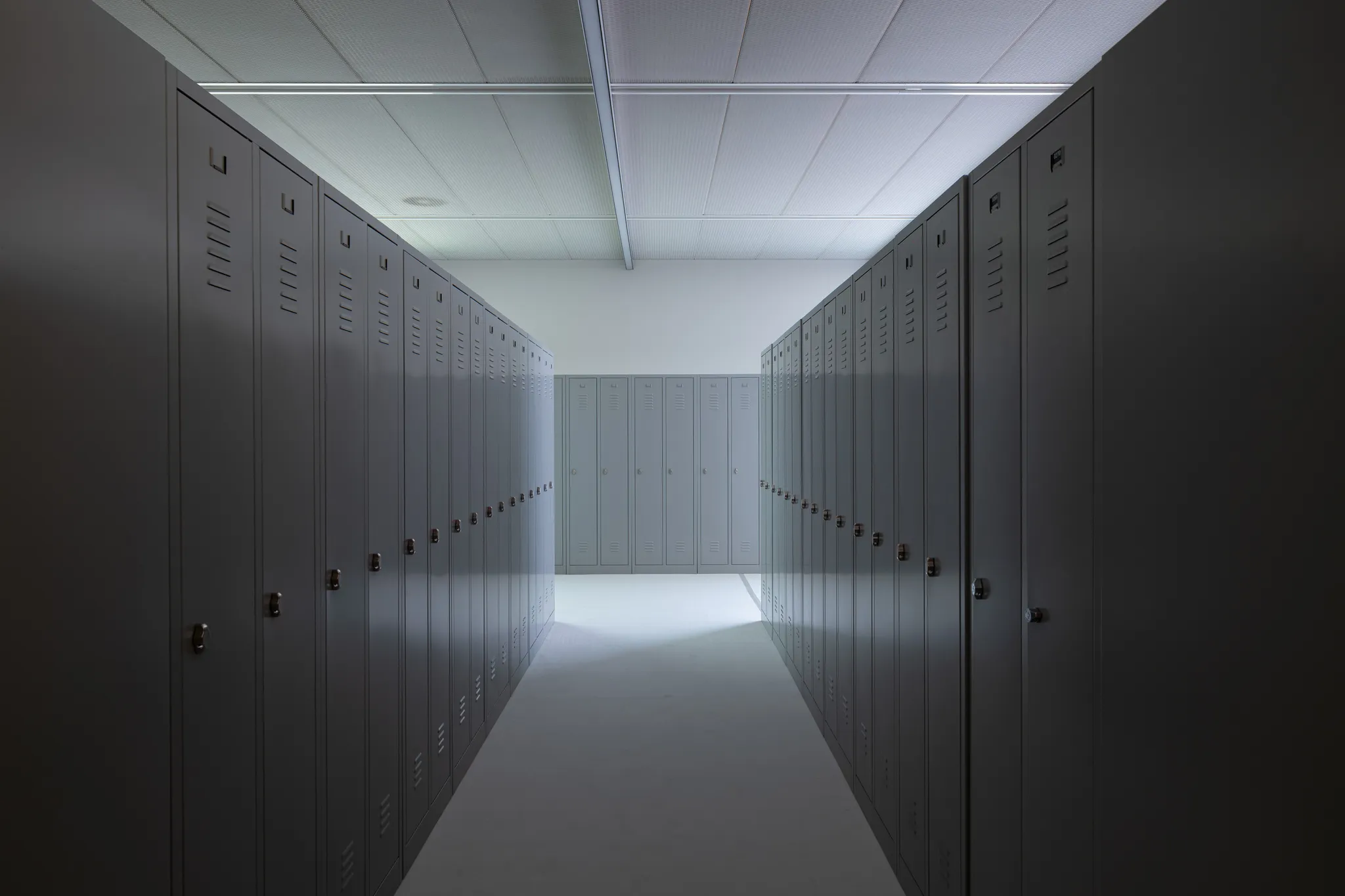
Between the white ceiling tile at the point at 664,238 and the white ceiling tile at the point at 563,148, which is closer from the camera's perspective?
the white ceiling tile at the point at 563,148

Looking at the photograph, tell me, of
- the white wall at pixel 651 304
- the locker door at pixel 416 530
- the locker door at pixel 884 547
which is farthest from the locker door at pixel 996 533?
the white wall at pixel 651 304

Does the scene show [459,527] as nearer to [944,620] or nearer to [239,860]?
[239,860]

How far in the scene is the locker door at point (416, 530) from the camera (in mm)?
2559

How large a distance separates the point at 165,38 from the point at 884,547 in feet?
13.9

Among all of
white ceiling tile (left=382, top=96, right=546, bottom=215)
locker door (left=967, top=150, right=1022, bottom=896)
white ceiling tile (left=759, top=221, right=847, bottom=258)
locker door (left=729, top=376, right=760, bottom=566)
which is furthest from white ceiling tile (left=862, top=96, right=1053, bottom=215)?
white ceiling tile (left=382, top=96, right=546, bottom=215)

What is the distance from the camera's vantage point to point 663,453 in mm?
7957

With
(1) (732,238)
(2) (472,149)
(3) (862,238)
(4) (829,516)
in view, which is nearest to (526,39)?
(2) (472,149)

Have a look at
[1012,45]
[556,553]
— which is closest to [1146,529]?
[1012,45]

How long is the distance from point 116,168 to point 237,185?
0.38 m

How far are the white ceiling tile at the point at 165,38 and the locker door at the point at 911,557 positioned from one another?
329 cm

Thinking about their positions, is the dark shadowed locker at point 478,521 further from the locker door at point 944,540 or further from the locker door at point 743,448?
the locker door at point 743,448

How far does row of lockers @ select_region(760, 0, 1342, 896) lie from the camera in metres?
0.96

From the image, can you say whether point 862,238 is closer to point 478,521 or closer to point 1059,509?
point 478,521

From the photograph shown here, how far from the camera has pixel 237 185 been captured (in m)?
1.53
